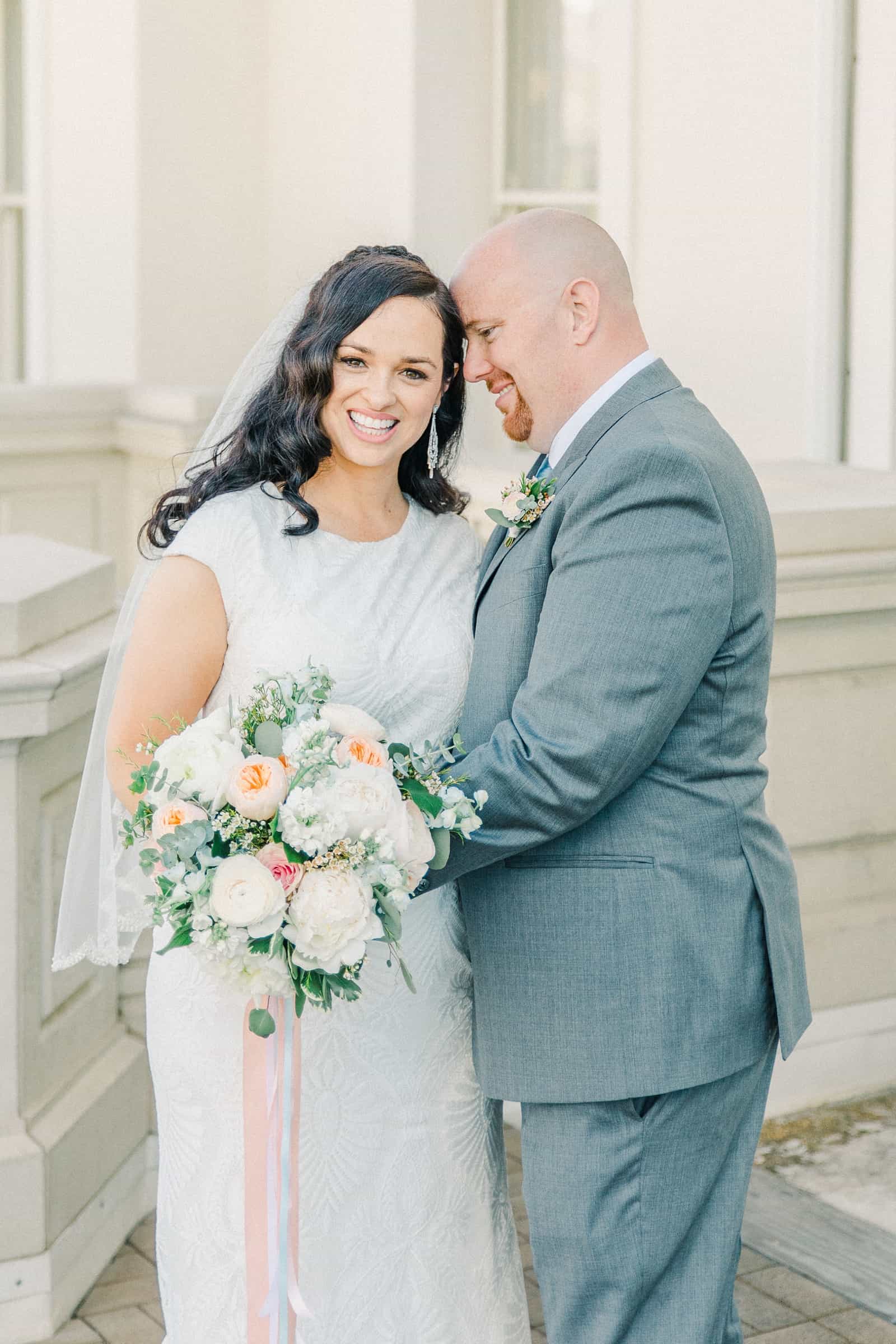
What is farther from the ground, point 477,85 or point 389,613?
point 477,85

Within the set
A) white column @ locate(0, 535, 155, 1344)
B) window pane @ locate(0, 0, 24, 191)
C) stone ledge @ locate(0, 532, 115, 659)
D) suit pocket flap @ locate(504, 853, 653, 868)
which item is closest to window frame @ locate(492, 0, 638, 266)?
stone ledge @ locate(0, 532, 115, 659)

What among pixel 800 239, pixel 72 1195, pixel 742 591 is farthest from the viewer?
pixel 800 239

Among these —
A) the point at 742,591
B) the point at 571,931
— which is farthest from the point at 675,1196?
the point at 742,591

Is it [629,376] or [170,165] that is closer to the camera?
[629,376]

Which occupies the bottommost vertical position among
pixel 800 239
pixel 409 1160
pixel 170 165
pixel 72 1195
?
pixel 72 1195

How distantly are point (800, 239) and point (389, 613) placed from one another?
9.07ft

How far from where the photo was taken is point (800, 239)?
4.92m

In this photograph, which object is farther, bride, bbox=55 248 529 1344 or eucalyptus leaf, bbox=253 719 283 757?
bride, bbox=55 248 529 1344

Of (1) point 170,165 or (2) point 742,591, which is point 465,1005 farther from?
(1) point 170,165

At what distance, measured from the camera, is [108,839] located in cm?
289

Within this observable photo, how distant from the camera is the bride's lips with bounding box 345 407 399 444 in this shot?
2625 millimetres

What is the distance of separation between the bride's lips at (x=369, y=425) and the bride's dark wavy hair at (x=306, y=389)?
0.05m

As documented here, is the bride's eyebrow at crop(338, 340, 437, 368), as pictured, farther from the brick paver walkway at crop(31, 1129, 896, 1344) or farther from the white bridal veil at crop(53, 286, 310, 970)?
the brick paver walkway at crop(31, 1129, 896, 1344)

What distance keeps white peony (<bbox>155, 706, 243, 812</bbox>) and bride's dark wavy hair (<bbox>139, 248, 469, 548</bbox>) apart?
0.58m
